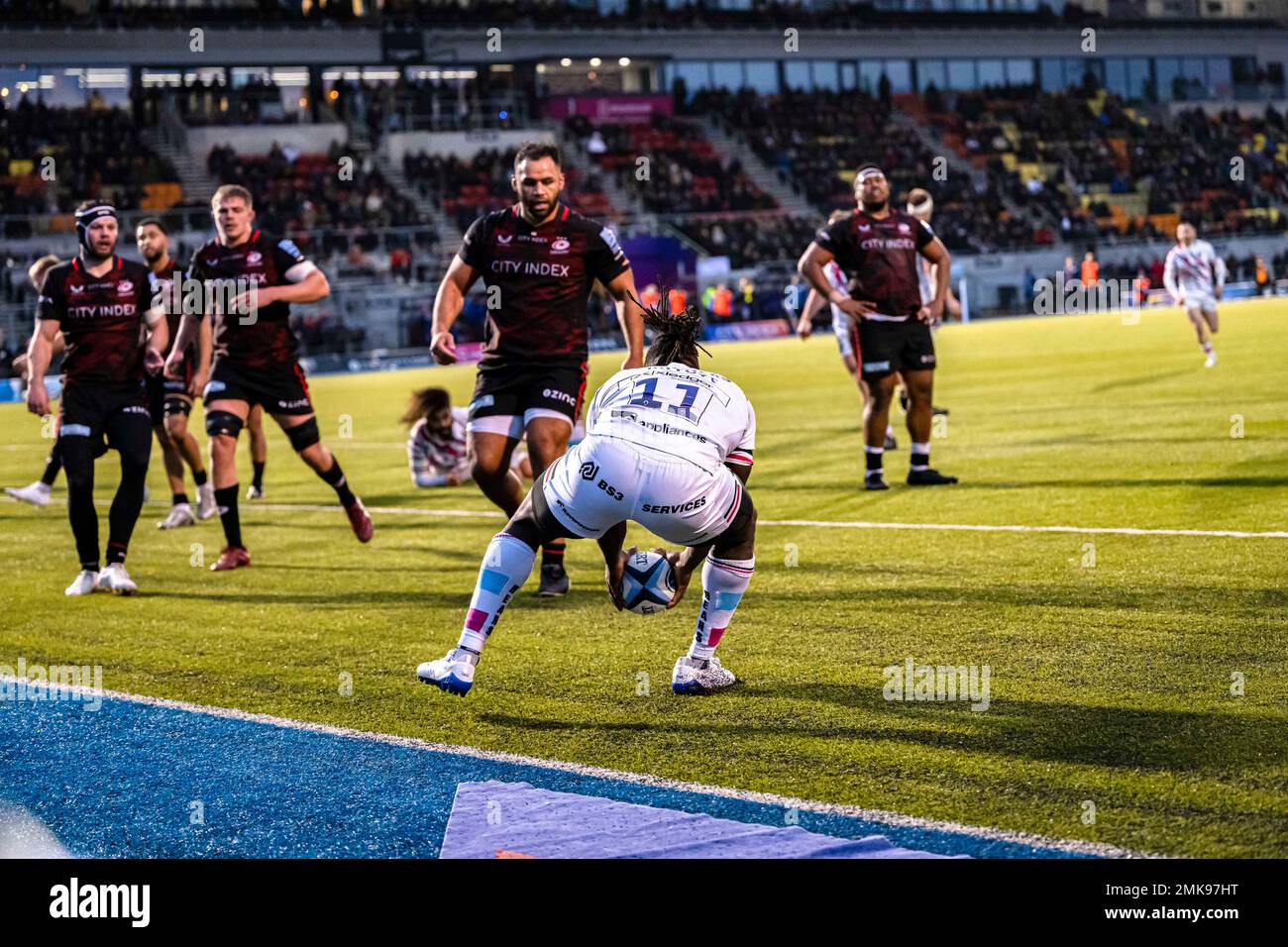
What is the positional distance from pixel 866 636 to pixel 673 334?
189 cm

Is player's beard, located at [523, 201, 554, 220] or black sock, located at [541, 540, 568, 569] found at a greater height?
player's beard, located at [523, 201, 554, 220]

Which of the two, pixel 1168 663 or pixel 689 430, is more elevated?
pixel 689 430

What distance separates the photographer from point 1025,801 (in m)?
4.49

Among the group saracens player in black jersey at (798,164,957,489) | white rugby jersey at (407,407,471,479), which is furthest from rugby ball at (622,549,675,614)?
white rugby jersey at (407,407,471,479)

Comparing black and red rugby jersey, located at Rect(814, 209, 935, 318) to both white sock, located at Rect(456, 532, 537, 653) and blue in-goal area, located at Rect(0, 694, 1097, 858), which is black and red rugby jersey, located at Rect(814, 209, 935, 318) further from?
blue in-goal area, located at Rect(0, 694, 1097, 858)

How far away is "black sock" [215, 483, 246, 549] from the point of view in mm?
10094

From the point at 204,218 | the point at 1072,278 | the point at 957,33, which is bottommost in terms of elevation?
the point at 1072,278

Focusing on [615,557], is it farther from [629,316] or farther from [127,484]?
[127,484]

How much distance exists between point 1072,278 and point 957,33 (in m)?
17.9

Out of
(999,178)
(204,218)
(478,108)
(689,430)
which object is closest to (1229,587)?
(689,430)

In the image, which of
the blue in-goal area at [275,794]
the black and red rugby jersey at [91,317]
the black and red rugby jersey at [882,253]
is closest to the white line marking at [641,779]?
the blue in-goal area at [275,794]

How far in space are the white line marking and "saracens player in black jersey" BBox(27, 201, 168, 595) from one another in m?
2.60
